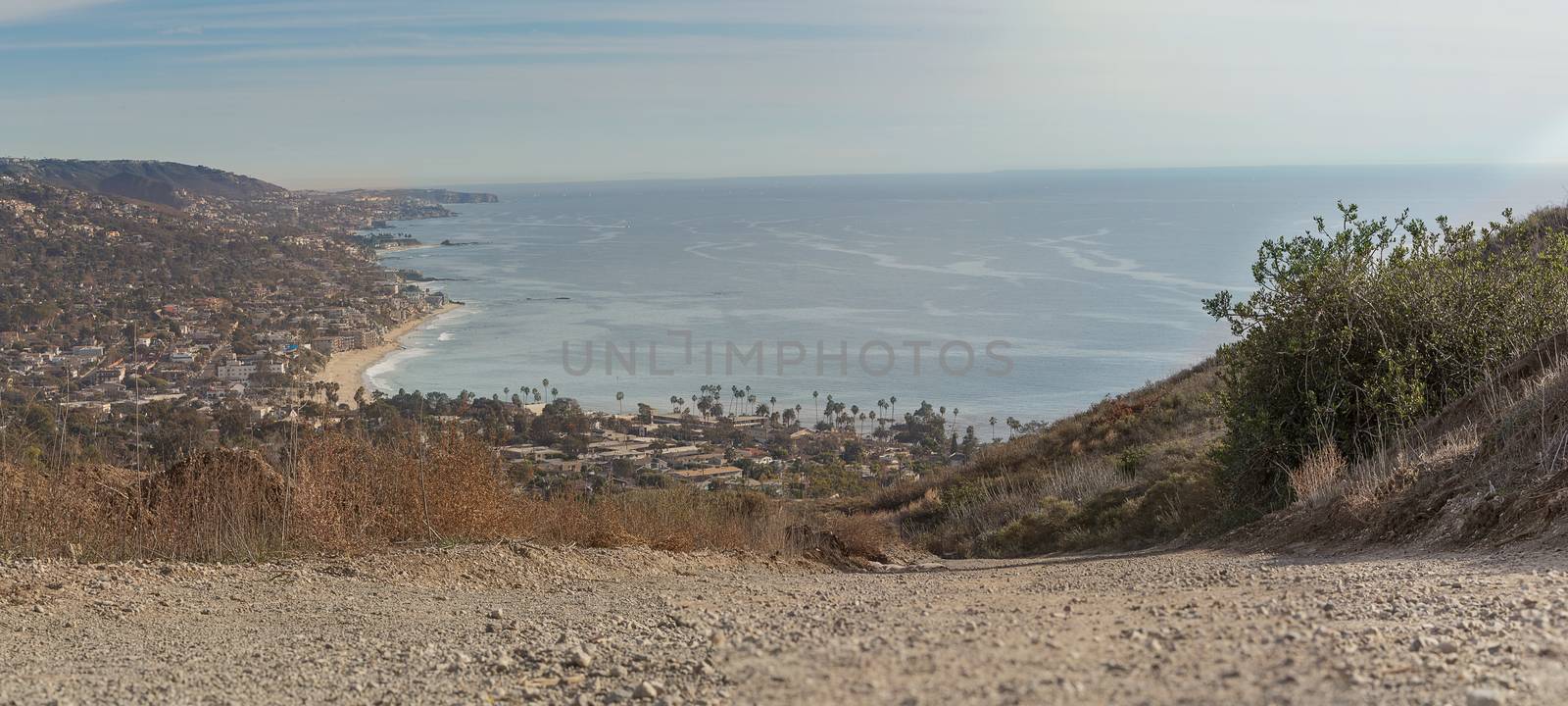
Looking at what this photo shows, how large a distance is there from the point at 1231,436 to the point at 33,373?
99.2ft

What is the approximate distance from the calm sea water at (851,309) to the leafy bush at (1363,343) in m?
24.2

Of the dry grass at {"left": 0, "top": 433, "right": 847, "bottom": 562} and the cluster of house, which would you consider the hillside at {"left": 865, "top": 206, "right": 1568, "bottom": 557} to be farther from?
the cluster of house

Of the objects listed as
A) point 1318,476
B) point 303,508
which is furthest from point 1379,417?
point 303,508

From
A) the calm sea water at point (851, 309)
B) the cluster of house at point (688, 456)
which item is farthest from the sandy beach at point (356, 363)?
the cluster of house at point (688, 456)

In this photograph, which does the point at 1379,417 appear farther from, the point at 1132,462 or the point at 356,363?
the point at 356,363

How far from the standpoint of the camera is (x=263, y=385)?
108 ft

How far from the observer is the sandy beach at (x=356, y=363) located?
39438 mm

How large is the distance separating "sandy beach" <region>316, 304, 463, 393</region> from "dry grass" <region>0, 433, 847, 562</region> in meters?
27.9

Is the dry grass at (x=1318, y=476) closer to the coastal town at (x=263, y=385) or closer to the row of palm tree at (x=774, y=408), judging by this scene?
the coastal town at (x=263, y=385)

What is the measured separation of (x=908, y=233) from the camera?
12975 cm

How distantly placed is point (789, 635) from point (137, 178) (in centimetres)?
10547

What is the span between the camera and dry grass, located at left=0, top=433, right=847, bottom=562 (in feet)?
24.4

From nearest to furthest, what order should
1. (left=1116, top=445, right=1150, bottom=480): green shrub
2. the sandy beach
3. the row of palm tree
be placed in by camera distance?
(left=1116, top=445, right=1150, bottom=480): green shrub, the row of palm tree, the sandy beach

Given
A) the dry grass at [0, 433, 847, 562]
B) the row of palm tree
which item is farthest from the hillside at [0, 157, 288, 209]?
the dry grass at [0, 433, 847, 562]
